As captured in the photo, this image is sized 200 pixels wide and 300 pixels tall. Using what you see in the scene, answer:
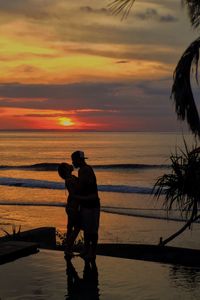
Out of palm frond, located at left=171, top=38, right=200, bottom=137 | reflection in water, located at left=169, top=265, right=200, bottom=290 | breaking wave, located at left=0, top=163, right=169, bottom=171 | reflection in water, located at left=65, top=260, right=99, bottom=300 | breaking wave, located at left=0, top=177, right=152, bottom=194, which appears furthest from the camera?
breaking wave, located at left=0, top=163, right=169, bottom=171

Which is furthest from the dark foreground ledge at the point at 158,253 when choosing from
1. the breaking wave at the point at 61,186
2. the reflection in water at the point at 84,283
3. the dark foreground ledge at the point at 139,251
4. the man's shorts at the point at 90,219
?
the breaking wave at the point at 61,186

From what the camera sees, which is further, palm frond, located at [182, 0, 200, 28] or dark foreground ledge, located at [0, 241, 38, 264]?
dark foreground ledge, located at [0, 241, 38, 264]

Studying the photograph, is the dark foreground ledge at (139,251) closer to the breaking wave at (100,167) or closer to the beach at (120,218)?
the beach at (120,218)

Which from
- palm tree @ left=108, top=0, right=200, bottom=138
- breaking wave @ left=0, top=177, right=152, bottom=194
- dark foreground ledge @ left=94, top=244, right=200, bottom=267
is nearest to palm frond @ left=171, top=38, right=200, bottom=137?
palm tree @ left=108, top=0, right=200, bottom=138

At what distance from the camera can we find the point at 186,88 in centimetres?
626

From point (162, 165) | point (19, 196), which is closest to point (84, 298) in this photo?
point (19, 196)

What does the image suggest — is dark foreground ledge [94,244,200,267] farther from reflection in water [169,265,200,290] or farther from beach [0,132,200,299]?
beach [0,132,200,299]

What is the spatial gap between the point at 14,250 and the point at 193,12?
379 cm

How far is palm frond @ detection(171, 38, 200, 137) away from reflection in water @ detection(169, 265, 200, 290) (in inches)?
68.6

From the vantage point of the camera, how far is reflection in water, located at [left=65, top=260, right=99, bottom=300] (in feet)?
18.6

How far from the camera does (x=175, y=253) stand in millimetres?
8945

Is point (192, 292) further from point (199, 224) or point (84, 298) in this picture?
point (199, 224)

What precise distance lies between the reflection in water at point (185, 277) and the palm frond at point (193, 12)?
3.00 metres

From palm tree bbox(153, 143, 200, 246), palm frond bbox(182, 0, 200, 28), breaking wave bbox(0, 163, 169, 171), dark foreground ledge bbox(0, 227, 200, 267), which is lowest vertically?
breaking wave bbox(0, 163, 169, 171)
